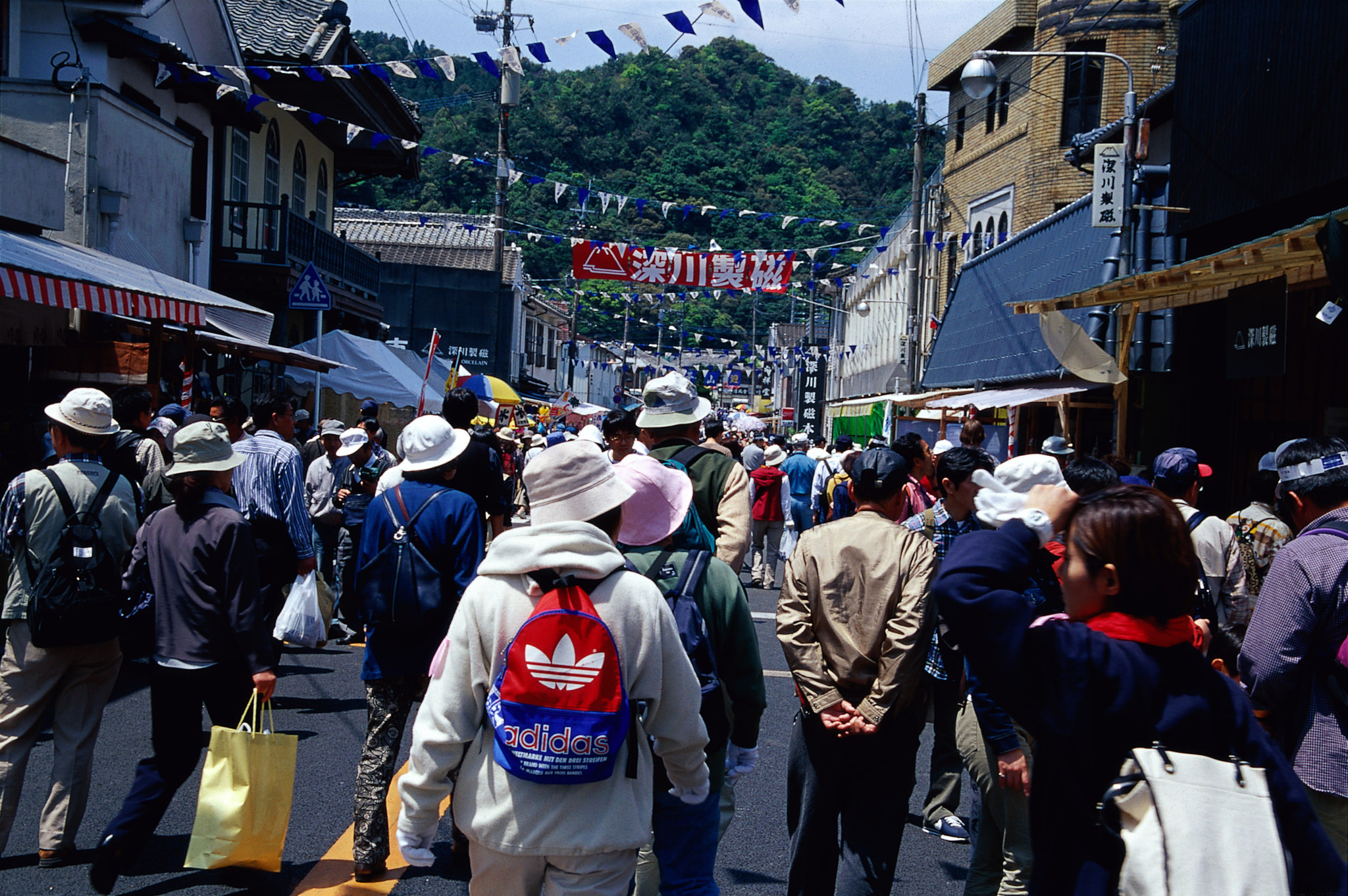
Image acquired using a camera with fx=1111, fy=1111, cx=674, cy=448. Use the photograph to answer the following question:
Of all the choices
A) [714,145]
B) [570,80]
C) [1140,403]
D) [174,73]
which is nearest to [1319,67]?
[1140,403]

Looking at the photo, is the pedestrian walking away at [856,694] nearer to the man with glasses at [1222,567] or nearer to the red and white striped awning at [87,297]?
the man with glasses at [1222,567]

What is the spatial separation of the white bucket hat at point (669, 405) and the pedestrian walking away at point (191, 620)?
206cm

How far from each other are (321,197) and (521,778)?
2186cm

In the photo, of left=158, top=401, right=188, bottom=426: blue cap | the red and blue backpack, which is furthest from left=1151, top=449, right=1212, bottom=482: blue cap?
left=158, top=401, right=188, bottom=426: blue cap

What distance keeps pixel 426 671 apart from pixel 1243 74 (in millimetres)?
10302

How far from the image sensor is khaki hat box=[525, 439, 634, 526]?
115 inches

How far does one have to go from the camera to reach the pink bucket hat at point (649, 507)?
342 centimetres

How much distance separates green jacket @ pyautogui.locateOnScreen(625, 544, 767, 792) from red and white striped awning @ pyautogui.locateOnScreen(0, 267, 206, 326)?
5.67 m

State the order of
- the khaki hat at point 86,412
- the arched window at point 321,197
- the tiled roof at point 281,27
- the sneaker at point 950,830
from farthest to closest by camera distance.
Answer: the arched window at point 321,197
the tiled roof at point 281,27
the sneaker at point 950,830
the khaki hat at point 86,412

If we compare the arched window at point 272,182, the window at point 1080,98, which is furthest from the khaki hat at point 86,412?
the window at point 1080,98

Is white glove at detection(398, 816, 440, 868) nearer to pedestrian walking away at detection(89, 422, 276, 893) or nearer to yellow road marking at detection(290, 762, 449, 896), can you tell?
yellow road marking at detection(290, 762, 449, 896)

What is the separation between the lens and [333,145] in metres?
22.3

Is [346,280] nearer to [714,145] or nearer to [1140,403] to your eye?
[1140,403]

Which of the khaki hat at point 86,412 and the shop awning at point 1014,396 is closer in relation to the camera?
A: the khaki hat at point 86,412
